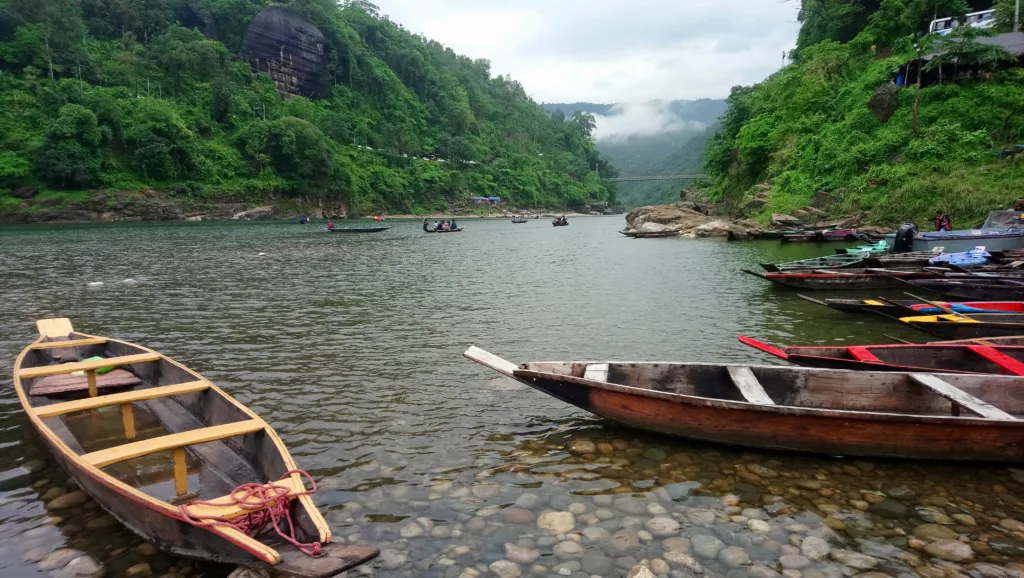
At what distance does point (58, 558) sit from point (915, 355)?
1104cm

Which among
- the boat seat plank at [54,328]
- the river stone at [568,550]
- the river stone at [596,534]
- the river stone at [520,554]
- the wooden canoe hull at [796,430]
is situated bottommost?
the river stone at [520,554]

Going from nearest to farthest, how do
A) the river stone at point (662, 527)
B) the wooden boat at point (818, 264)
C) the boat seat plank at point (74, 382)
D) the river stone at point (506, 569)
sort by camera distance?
1. the river stone at point (506, 569)
2. the river stone at point (662, 527)
3. the boat seat plank at point (74, 382)
4. the wooden boat at point (818, 264)

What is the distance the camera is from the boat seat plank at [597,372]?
7.20 metres

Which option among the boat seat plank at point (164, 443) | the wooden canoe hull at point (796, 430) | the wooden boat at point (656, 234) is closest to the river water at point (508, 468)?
the wooden canoe hull at point (796, 430)

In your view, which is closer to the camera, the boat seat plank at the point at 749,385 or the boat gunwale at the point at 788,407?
the boat gunwale at the point at 788,407

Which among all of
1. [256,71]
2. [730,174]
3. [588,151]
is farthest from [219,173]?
[588,151]

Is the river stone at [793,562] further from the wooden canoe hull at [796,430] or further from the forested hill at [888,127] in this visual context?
the forested hill at [888,127]

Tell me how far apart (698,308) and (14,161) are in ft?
269

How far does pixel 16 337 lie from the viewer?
40.9 ft

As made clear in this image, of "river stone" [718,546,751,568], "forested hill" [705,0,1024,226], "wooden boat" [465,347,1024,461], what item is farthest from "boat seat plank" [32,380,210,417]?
"forested hill" [705,0,1024,226]

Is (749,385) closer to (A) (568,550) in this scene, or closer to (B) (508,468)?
(B) (508,468)

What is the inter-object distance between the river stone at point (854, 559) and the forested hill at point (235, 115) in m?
84.3

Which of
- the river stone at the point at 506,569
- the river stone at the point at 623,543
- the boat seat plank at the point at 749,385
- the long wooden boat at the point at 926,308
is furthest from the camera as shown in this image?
the long wooden boat at the point at 926,308

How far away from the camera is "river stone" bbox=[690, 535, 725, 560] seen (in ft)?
15.4
